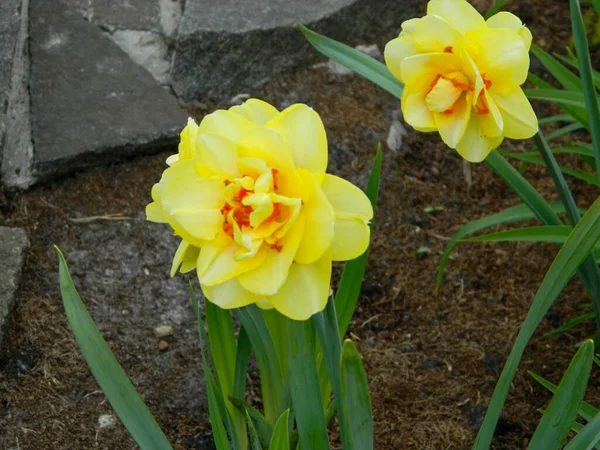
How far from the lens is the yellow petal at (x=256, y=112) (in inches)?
33.6

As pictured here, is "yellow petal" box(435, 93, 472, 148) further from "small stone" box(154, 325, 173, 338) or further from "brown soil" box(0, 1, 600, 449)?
"small stone" box(154, 325, 173, 338)

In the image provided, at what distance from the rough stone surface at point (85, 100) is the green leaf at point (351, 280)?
2.86 feet

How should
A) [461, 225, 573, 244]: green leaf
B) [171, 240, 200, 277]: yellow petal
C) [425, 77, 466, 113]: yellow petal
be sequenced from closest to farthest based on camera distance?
[171, 240, 200, 277]: yellow petal, [425, 77, 466, 113]: yellow petal, [461, 225, 573, 244]: green leaf

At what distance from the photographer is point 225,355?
4.53ft

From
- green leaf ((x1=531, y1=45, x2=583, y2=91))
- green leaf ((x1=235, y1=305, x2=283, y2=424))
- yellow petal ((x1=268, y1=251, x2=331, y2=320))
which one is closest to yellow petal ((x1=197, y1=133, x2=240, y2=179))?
yellow petal ((x1=268, y1=251, x2=331, y2=320))

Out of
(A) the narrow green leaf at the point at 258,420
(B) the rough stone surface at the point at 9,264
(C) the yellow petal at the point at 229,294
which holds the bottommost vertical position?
(B) the rough stone surface at the point at 9,264

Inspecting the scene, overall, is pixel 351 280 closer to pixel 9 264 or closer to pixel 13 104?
pixel 9 264

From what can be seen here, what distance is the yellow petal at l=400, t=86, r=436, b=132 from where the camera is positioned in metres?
1.00

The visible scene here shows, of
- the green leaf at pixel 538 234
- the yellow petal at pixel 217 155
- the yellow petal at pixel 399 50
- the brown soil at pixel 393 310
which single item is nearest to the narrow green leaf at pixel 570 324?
the brown soil at pixel 393 310

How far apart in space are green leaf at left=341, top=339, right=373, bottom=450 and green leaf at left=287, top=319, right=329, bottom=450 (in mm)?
37

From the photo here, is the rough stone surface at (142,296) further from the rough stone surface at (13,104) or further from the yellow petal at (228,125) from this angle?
the yellow petal at (228,125)

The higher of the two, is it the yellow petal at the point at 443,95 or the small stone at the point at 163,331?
the yellow petal at the point at 443,95

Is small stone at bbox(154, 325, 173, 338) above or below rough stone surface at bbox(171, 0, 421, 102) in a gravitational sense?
below

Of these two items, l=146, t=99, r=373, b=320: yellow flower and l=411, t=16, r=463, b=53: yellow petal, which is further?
l=411, t=16, r=463, b=53: yellow petal
